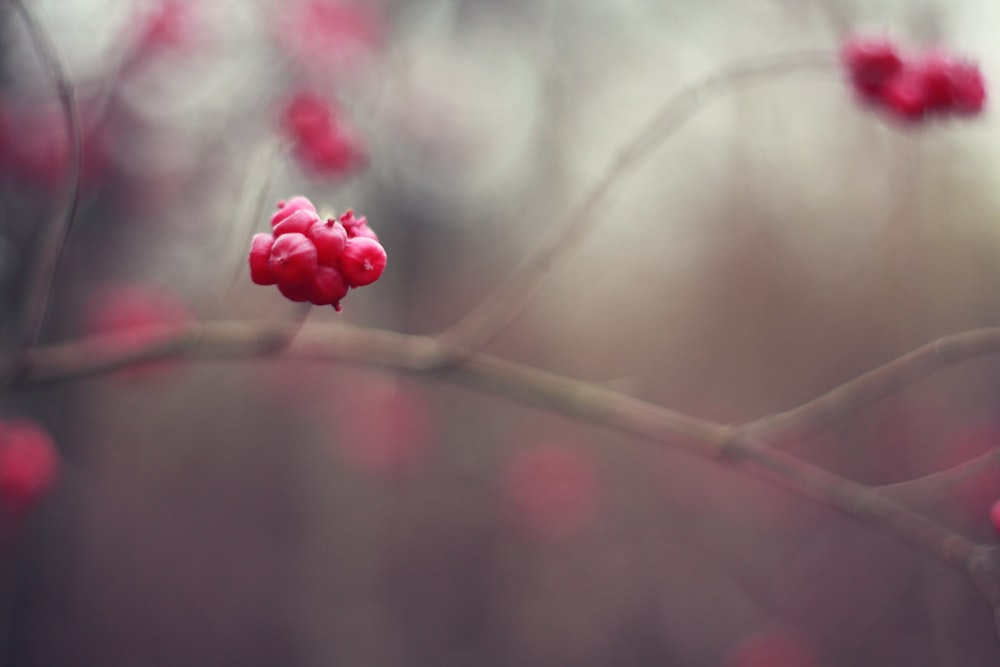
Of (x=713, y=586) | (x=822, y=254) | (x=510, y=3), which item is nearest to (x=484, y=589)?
(x=713, y=586)

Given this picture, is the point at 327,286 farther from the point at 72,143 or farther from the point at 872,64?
the point at 872,64

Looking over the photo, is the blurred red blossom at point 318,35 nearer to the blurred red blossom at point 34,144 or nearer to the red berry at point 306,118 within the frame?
the red berry at point 306,118

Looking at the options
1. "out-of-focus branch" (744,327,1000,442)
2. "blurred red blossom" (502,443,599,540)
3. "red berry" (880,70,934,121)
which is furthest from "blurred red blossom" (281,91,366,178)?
"blurred red blossom" (502,443,599,540)

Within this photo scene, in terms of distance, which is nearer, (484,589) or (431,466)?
(484,589)

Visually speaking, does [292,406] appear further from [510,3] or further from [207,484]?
[510,3]

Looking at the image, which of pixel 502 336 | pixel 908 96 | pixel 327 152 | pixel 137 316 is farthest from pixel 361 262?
pixel 502 336

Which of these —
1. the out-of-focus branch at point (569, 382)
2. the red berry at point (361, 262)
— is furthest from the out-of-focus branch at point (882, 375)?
the red berry at point (361, 262)
